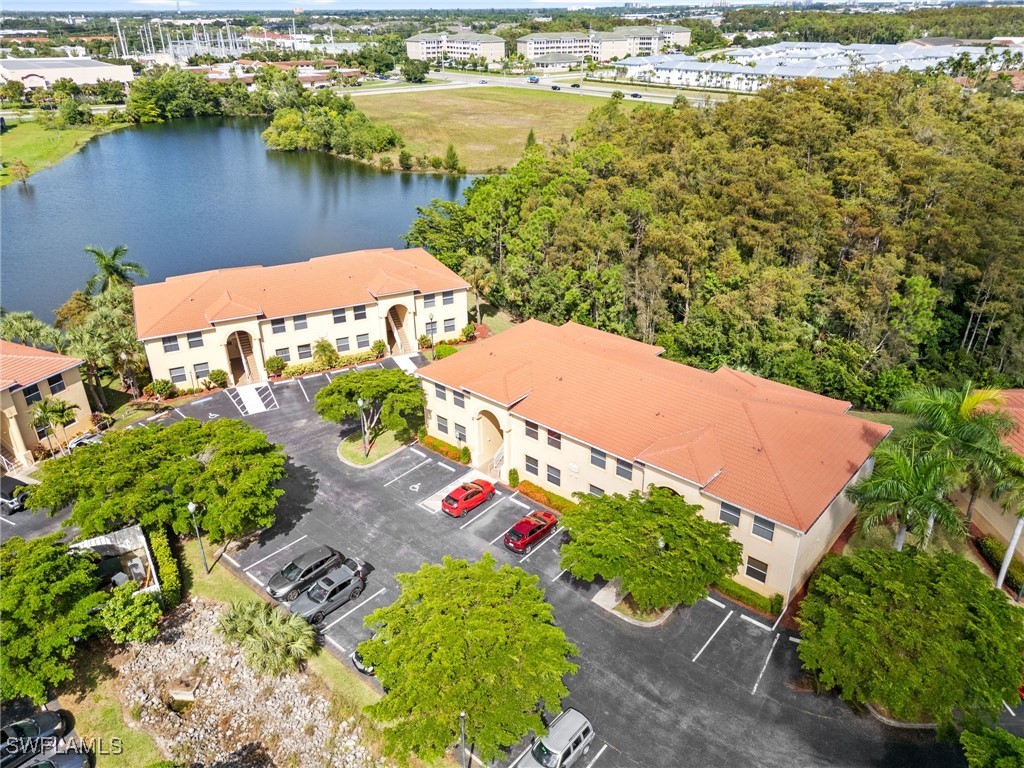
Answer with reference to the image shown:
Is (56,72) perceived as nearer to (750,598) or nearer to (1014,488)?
(750,598)

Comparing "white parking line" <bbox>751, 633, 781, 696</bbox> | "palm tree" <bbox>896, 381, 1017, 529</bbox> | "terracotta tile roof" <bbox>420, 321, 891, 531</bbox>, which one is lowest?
"white parking line" <bbox>751, 633, 781, 696</bbox>

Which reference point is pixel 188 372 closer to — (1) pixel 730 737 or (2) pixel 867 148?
(1) pixel 730 737

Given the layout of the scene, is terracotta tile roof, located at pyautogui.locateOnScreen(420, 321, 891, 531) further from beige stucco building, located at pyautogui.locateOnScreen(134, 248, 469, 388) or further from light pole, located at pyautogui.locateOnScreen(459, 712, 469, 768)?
light pole, located at pyautogui.locateOnScreen(459, 712, 469, 768)

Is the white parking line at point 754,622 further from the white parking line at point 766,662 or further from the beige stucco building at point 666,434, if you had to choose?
the beige stucco building at point 666,434

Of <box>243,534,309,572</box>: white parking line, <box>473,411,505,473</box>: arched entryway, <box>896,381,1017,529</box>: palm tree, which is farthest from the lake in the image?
<box>896,381,1017,529</box>: palm tree

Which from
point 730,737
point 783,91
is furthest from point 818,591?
point 783,91

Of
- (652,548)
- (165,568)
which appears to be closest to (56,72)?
(165,568)
